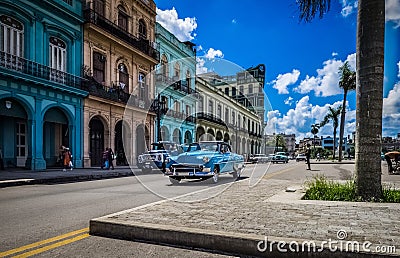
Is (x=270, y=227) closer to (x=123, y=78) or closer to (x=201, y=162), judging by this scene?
(x=201, y=162)

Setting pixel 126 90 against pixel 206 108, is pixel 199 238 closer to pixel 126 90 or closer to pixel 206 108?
pixel 206 108

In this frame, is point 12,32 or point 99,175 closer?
point 99,175

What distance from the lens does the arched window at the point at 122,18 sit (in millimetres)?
28028

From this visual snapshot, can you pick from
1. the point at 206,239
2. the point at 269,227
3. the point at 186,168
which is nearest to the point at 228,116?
the point at 186,168

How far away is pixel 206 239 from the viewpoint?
4.12m

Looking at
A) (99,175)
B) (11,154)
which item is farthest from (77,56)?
(99,175)

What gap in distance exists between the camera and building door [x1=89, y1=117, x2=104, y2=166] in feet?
83.3

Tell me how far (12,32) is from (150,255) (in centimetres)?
1904

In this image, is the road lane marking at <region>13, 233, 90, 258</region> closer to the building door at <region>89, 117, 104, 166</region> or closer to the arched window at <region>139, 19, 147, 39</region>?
the building door at <region>89, 117, 104, 166</region>

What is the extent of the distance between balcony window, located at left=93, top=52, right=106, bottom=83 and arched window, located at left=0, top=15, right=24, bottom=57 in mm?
6765

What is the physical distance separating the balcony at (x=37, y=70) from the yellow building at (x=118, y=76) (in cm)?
167

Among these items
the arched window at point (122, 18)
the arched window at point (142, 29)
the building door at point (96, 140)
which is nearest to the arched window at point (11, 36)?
the building door at point (96, 140)

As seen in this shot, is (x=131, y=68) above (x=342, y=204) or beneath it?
above

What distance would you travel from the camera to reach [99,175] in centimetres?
1703
